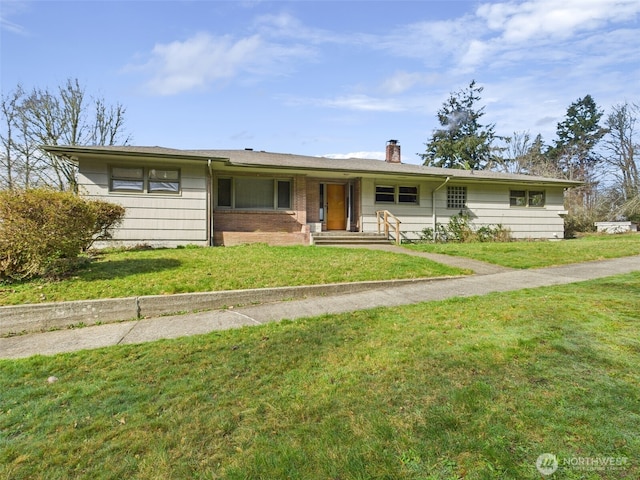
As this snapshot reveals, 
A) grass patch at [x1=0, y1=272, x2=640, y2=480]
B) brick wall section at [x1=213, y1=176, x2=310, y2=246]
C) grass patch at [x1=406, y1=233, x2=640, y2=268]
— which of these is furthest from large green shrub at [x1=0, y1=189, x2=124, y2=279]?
grass patch at [x1=406, y1=233, x2=640, y2=268]

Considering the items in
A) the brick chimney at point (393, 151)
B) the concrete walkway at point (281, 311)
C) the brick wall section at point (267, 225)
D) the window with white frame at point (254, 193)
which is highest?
the brick chimney at point (393, 151)

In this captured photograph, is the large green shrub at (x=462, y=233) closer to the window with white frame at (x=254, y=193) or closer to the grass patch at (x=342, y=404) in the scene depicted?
the window with white frame at (x=254, y=193)

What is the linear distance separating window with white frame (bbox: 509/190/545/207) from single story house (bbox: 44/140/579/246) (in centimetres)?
5

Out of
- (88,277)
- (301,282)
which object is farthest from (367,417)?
(88,277)

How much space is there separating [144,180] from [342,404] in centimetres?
1151

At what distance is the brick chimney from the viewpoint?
17844 millimetres

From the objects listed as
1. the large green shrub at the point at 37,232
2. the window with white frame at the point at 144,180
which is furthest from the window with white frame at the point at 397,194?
the large green shrub at the point at 37,232

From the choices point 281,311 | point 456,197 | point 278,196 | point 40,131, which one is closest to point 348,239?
point 278,196

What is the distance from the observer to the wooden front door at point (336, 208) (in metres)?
15.2

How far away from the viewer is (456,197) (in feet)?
51.9

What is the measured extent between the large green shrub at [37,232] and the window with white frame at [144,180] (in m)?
5.34

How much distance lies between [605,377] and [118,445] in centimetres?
348

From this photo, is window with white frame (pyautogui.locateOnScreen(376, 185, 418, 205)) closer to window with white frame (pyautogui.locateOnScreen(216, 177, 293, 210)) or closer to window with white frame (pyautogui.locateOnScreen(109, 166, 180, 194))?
window with white frame (pyautogui.locateOnScreen(216, 177, 293, 210))

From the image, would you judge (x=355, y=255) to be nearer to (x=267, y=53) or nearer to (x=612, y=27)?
(x=267, y=53)
